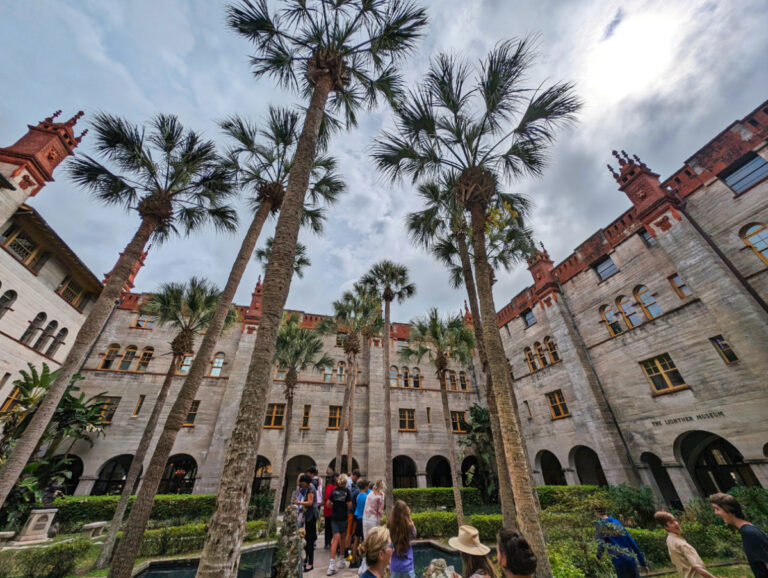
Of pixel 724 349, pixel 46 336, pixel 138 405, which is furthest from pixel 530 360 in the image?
pixel 46 336

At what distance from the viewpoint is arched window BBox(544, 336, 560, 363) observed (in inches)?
707

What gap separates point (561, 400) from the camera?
17125mm

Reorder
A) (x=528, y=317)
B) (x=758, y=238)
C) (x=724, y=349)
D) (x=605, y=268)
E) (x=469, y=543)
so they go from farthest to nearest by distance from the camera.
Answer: (x=528, y=317)
(x=605, y=268)
(x=724, y=349)
(x=758, y=238)
(x=469, y=543)

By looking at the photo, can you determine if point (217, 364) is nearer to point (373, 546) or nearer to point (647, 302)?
point (373, 546)

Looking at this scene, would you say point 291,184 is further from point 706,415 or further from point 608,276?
point 608,276

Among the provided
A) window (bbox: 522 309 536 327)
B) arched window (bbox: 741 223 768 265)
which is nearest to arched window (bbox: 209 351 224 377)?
window (bbox: 522 309 536 327)

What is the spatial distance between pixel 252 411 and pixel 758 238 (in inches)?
691

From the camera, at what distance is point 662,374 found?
12945mm

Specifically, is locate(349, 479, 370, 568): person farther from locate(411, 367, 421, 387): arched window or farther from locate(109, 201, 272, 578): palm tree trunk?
locate(411, 367, 421, 387): arched window

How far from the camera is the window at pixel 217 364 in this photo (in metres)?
19.7

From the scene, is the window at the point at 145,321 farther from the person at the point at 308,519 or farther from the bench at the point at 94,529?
the person at the point at 308,519

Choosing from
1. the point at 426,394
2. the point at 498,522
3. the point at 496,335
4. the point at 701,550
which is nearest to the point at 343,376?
the point at 426,394

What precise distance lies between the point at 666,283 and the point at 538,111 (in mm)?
11559

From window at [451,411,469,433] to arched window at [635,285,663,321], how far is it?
13.9 meters
